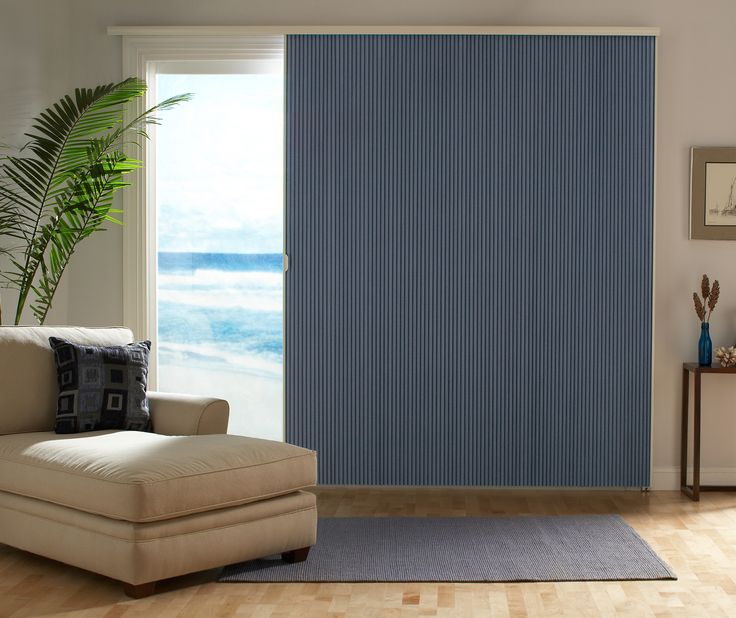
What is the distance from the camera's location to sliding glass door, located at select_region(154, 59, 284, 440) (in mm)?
4777

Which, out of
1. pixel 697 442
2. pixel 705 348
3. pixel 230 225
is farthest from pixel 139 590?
pixel 705 348

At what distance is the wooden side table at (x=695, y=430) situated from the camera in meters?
4.40

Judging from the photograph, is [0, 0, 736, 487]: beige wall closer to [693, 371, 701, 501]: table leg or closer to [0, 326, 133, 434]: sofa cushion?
[693, 371, 701, 501]: table leg

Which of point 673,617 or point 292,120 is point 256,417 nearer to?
point 292,120

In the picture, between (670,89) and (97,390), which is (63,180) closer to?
(97,390)

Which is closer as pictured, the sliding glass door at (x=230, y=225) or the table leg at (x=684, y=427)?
the table leg at (x=684, y=427)

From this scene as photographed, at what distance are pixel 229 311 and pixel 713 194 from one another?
2530mm

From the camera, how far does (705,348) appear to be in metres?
4.46

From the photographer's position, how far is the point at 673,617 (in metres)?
2.79

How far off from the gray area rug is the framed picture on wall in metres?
1.56

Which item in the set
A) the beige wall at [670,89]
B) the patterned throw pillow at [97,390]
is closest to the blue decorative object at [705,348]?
the beige wall at [670,89]

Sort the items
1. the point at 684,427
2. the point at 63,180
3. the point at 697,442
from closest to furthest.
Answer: the point at 63,180 < the point at 697,442 < the point at 684,427

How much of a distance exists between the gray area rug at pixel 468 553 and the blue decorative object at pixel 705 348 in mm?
924

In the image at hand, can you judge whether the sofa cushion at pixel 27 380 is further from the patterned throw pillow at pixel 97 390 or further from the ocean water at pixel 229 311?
the ocean water at pixel 229 311
